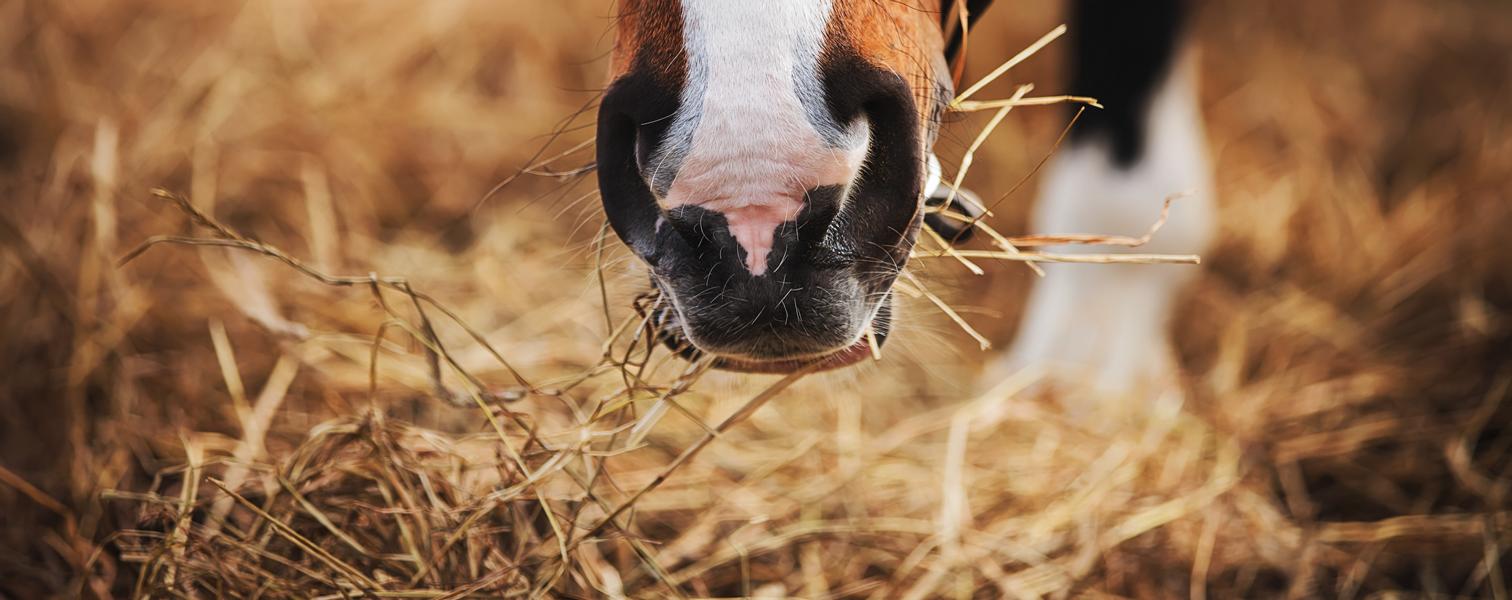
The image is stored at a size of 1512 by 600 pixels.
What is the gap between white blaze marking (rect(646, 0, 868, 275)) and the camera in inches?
26.6

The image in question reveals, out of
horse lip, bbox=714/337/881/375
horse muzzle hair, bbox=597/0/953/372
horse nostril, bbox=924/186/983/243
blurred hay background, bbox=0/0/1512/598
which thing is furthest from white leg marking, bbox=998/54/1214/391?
horse muzzle hair, bbox=597/0/953/372

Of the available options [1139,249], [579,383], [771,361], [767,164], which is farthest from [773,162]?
[1139,249]

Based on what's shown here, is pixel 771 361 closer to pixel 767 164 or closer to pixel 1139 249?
pixel 767 164

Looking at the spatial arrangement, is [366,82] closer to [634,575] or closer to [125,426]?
[125,426]

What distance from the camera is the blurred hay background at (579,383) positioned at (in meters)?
1.02

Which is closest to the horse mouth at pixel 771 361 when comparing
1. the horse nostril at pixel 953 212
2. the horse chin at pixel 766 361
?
the horse chin at pixel 766 361

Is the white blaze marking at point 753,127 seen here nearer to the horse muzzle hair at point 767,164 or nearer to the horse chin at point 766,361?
the horse muzzle hair at point 767,164

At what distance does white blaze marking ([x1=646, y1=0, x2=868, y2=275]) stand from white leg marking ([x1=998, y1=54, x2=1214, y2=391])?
2.84ft

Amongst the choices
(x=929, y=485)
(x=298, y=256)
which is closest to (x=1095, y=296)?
(x=929, y=485)

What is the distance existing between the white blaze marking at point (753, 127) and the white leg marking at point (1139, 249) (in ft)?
2.84

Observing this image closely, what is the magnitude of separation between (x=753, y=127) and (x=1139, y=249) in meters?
A: 1.04

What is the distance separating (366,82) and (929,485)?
5.00 feet

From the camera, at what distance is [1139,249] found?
→ 1.53 m

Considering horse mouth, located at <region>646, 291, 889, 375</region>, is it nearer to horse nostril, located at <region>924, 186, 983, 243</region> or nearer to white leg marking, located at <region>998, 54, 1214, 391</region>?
horse nostril, located at <region>924, 186, 983, 243</region>
